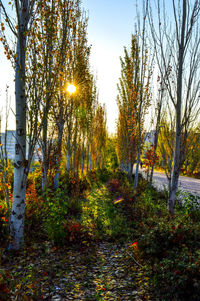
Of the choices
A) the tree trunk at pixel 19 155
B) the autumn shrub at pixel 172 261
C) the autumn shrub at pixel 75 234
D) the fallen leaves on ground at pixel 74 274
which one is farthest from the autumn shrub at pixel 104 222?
the tree trunk at pixel 19 155

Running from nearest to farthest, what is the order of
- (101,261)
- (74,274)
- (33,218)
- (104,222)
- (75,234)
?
(74,274) → (101,261) → (75,234) → (33,218) → (104,222)

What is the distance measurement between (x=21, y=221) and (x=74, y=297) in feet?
5.92

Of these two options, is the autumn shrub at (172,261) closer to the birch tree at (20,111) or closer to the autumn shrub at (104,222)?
the autumn shrub at (104,222)

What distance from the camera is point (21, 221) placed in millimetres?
4113

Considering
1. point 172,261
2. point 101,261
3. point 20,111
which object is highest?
point 20,111

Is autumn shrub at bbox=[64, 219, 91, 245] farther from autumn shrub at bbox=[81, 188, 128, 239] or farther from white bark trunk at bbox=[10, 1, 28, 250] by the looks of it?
white bark trunk at bbox=[10, 1, 28, 250]

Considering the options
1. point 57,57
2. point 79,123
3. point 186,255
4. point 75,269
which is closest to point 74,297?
point 75,269

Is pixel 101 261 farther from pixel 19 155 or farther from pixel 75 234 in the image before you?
pixel 19 155

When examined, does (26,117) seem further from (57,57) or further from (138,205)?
(138,205)

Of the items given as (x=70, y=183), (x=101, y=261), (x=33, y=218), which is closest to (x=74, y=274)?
(x=101, y=261)

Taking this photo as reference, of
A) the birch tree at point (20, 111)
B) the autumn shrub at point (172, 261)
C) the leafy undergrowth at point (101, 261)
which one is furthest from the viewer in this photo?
the birch tree at point (20, 111)

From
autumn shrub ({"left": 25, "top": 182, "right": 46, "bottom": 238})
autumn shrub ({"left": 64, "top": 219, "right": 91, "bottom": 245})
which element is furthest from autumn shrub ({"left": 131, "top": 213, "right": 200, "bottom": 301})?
autumn shrub ({"left": 25, "top": 182, "right": 46, "bottom": 238})

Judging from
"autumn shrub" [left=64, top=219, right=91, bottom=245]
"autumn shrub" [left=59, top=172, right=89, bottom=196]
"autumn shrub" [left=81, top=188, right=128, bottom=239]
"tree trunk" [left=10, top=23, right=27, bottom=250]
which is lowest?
"autumn shrub" [left=81, top=188, right=128, bottom=239]

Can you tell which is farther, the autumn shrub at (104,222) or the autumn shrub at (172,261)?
the autumn shrub at (104,222)
